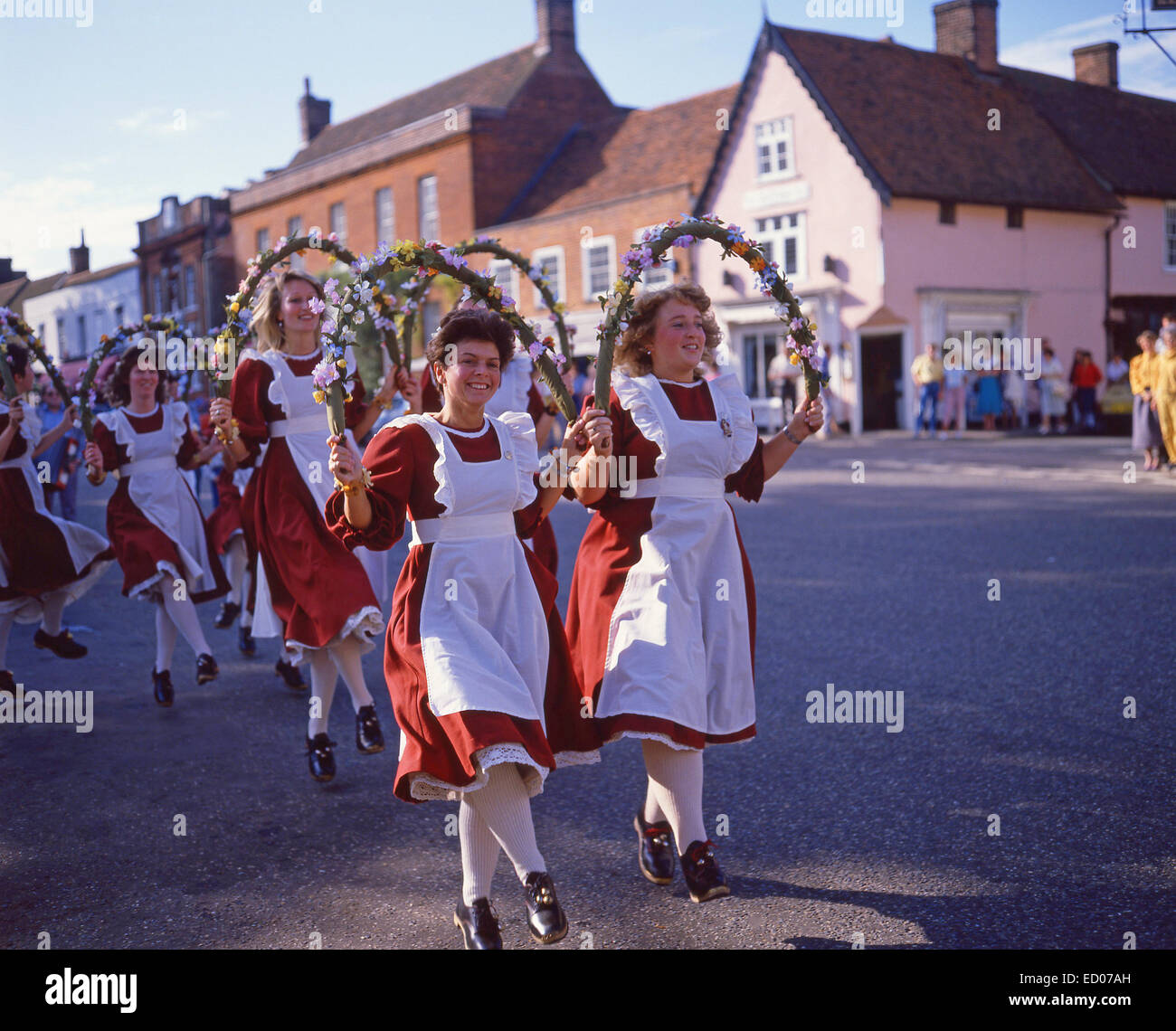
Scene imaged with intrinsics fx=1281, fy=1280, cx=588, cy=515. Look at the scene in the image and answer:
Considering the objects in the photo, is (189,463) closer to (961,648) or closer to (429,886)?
(429,886)

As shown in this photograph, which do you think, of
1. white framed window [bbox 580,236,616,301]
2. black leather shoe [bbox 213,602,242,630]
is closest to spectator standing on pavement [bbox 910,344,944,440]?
white framed window [bbox 580,236,616,301]

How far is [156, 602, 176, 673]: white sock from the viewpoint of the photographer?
6.92 meters

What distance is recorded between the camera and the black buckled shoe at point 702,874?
3932 millimetres

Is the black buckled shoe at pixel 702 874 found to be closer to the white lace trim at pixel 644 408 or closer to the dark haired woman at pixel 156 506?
the white lace trim at pixel 644 408

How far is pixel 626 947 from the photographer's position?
368cm

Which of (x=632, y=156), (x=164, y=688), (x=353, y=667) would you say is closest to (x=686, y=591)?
(x=353, y=667)

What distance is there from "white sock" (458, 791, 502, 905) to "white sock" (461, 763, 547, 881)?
46 mm

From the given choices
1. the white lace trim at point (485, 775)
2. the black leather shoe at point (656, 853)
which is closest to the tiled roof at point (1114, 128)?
the black leather shoe at point (656, 853)

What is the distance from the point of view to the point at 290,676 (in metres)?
7.19

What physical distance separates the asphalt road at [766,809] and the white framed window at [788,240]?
22.5 m

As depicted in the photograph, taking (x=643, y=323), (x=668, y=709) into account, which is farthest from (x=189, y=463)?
(x=668, y=709)

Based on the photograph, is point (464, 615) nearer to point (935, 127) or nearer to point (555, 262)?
point (935, 127)

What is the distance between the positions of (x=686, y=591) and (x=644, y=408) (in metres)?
0.64

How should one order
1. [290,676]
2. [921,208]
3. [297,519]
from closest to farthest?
[297,519] → [290,676] → [921,208]
